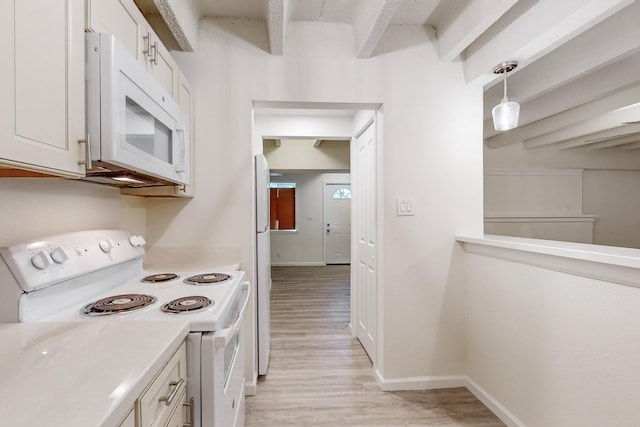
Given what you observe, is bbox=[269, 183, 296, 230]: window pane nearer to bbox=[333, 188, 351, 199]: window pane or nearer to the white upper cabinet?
bbox=[333, 188, 351, 199]: window pane

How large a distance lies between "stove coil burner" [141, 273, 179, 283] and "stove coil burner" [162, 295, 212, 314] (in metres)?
0.42

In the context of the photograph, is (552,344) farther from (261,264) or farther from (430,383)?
(261,264)

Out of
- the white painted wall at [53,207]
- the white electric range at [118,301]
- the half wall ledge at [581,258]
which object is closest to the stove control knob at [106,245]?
the white electric range at [118,301]

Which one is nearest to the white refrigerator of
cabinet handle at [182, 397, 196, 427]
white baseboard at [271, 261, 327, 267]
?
cabinet handle at [182, 397, 196, 427]

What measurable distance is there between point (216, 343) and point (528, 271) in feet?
5.13

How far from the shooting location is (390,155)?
6.72 feet

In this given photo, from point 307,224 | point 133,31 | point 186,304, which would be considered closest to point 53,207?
point 186,304

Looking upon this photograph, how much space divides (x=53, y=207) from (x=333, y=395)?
1.87m

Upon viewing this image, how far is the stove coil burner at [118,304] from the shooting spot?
3.39 feet

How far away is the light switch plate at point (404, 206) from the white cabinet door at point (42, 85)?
1714 mm

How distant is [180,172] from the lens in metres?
1.53

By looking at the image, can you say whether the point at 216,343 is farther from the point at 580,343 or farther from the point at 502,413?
the point at 502,413

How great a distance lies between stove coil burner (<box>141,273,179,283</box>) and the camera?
1514 mm

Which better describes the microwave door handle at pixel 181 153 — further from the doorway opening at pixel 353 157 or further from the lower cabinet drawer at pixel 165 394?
the lower cabinet drawer at pixel 165 394
